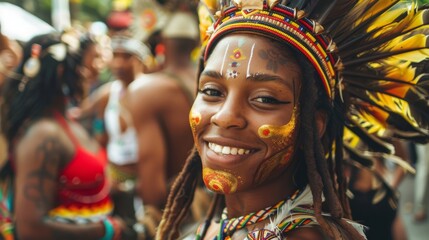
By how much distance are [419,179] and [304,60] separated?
721 centimetres

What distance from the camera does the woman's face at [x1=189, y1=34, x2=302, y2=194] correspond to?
7.27 ft

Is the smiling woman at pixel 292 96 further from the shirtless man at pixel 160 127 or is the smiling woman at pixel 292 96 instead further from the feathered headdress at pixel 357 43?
the shirtless man at pixel 160 127

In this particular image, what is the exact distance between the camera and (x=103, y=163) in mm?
4398

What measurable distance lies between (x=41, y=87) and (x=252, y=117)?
245cm

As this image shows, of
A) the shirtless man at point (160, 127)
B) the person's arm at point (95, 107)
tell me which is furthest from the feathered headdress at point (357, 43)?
the person's arm at point (95, 107)

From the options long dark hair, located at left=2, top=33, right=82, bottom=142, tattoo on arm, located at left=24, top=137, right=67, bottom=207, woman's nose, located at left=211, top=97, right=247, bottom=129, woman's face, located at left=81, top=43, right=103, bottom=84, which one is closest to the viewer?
woman's nose, located at left=211, top=97, right=247, bottom=129

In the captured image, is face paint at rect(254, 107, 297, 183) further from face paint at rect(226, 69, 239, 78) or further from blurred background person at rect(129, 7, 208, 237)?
blurred background person at rect(129, 7, 208, 237)

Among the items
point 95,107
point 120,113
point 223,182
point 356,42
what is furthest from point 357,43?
point 95,107

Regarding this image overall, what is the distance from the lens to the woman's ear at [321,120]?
2391 millimetres

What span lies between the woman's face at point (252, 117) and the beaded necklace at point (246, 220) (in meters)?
Result: 0.13

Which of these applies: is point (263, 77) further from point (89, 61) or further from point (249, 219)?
point (89, 61)

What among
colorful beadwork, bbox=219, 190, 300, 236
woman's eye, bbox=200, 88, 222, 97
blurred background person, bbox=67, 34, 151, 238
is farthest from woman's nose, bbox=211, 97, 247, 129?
blurred background person, bbox=67, 34, 151, 238

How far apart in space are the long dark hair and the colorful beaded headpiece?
6.36 ft

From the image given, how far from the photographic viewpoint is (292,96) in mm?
2262
